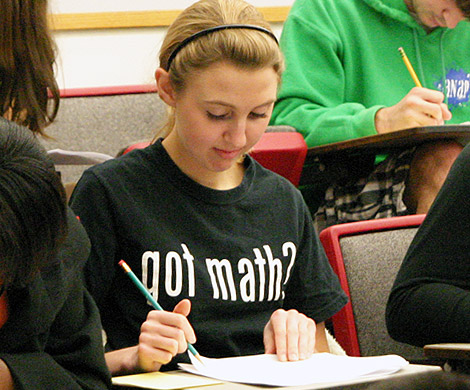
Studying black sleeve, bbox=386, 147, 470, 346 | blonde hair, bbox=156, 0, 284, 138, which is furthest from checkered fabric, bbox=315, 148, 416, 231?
blonde hair, bbox=156, 0, 284, 138

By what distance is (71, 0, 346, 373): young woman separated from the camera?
3.97 feet

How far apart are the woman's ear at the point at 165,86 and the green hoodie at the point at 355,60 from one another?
73 centimetres

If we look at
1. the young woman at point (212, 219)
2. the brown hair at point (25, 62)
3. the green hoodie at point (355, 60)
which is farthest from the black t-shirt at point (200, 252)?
the green hoodie at point (355, 60)

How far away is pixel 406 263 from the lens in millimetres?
1391

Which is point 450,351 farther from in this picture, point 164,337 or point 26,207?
point 26,207

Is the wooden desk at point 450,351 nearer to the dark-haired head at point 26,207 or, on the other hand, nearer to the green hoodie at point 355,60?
the dark-haired head at point 26,207

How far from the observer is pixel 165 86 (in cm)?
137

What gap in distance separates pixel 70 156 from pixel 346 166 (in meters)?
0.70

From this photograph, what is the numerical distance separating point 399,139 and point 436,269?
1.31 feet

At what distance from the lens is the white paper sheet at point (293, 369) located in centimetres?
93

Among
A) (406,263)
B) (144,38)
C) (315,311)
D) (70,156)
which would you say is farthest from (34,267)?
(144,38)

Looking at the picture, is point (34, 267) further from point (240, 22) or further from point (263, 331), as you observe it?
point (240, 22)

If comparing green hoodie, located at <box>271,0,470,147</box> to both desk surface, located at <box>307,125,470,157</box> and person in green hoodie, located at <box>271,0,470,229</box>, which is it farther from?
desk surface, located at <box>307,125,470,157</box>

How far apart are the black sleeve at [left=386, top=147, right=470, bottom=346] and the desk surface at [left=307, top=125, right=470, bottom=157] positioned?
0.25 m
